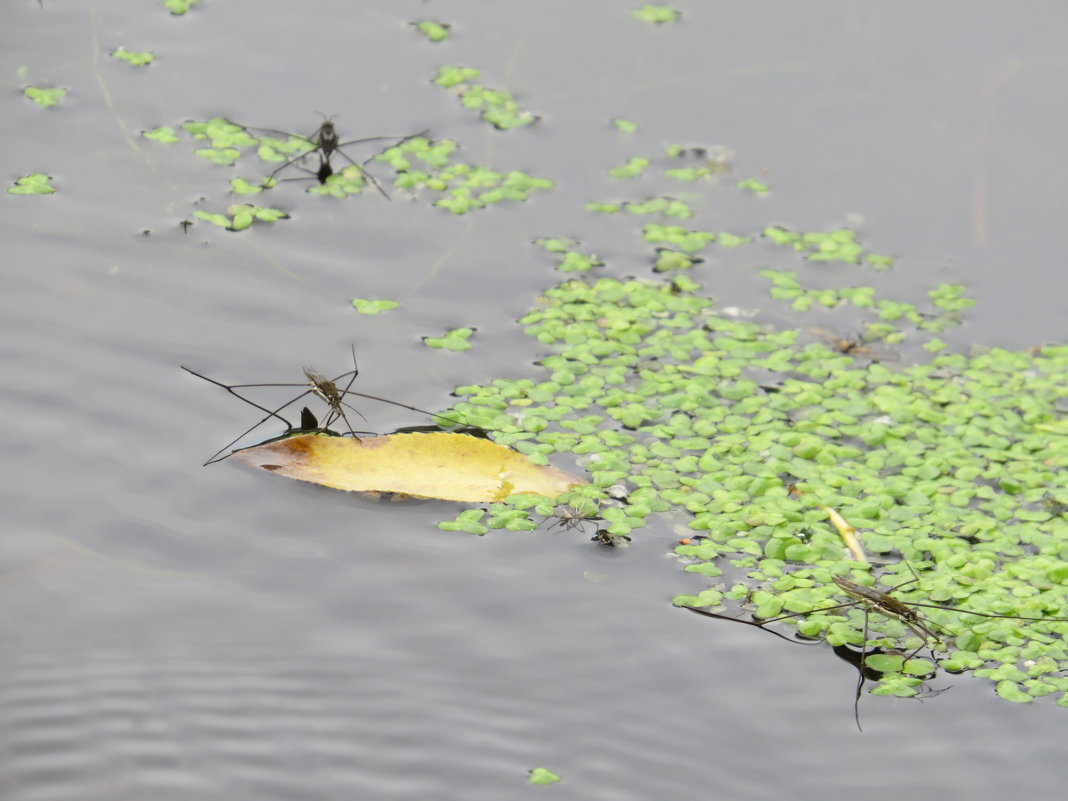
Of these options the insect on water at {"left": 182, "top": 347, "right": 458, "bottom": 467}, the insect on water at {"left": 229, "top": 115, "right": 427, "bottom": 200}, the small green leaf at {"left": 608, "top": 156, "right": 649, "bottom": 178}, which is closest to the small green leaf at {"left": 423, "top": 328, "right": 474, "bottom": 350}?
the insect on water at {"left": 182, "top": 347, "right": 458, "bottom": 467}

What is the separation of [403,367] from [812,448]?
1.17 m

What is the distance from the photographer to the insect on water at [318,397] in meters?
3.01

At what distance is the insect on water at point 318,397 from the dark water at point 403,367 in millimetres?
52

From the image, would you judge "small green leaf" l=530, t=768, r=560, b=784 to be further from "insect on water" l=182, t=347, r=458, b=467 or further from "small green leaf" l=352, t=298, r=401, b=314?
"small green leaf" l=352, t=298, r=401, b=314

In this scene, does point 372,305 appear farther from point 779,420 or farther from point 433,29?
point 433,29

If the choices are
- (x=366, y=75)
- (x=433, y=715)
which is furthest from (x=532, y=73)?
(x=433, y=715)

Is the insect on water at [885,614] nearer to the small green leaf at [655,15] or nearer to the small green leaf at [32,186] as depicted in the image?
the small green leaf at [32,186]

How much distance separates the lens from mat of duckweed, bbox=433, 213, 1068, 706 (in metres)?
2.72

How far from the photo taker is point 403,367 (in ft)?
11.0

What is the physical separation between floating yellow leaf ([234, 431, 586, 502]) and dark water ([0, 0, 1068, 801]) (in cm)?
7

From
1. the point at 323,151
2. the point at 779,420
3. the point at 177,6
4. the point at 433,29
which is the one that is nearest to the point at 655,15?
the point at 433,29

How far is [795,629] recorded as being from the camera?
2.69 metres

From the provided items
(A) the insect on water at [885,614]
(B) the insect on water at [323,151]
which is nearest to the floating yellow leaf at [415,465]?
(A) the insect on water at [885,614]

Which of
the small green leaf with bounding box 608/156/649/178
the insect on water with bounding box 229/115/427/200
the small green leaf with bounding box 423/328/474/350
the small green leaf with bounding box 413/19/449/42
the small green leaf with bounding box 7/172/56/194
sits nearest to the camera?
the small green leaf with bounding box 423/328/474/350
